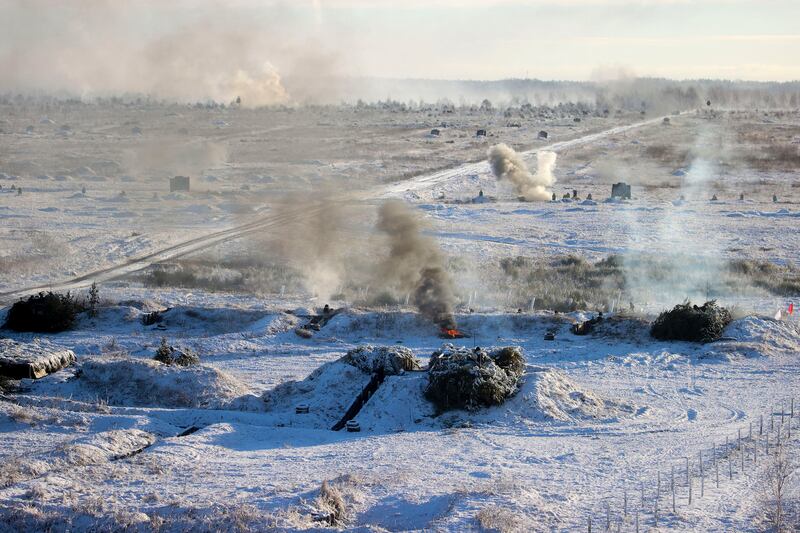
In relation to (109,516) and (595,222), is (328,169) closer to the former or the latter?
(595,222)

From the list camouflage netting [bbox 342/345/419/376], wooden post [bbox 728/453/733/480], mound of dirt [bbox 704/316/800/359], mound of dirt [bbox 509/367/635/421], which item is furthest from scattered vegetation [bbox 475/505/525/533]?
mound of dirt [bbox 704/316/800/359]

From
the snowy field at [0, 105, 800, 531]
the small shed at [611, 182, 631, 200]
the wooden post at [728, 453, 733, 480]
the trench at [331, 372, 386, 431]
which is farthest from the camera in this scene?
the small shed at [611, 182, 631, 200]

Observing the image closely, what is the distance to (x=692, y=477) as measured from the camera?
15.2m

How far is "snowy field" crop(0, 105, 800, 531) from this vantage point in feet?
45.0

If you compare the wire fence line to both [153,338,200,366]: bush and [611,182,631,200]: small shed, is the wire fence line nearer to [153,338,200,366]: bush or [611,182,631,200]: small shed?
[153,338,200,366]: bush

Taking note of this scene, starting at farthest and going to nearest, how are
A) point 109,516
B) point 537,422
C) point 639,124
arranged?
point 639,124, point 537,422, point 109,516

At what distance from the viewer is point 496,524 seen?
12.7 metres

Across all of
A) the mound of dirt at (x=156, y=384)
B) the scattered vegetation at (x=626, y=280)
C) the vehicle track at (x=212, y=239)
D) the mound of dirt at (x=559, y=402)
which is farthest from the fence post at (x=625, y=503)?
the vehicle track at (x=212, y=239)

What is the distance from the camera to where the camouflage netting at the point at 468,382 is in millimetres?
19312

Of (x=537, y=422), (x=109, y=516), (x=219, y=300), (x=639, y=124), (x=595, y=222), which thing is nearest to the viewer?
(x=109, y=516)

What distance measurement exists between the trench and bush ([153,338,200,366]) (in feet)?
15.2

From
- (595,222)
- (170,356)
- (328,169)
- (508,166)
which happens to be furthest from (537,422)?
(328,169)

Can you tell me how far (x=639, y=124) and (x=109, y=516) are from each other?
383ft

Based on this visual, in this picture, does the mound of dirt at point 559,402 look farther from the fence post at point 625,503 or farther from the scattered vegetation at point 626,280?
the scattered vegetation at point 626,280
